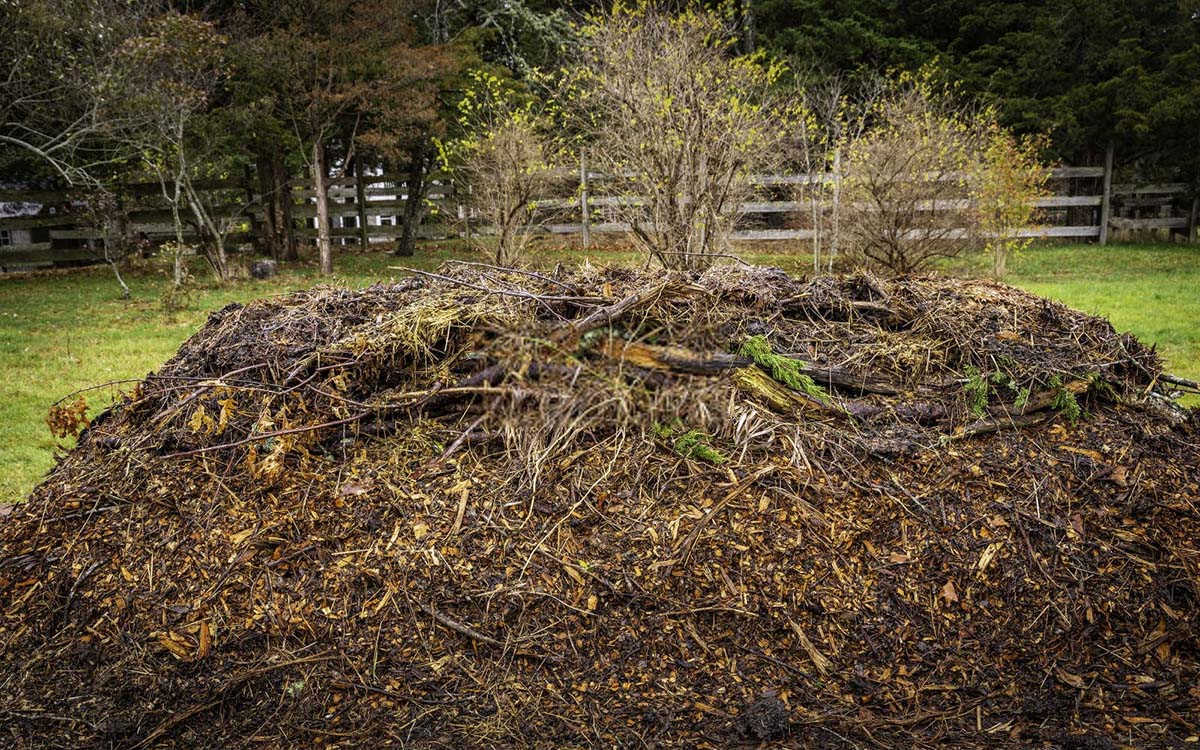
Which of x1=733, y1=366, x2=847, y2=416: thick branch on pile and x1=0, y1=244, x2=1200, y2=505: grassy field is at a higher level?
x1=733, y1=366, x2=847, y2=416: thick branch on pile

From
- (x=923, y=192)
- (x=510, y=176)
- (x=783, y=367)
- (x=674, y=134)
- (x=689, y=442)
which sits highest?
(x=674, y=134)

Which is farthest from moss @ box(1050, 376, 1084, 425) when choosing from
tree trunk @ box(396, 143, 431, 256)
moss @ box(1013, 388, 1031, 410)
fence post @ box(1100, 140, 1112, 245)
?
fence post @ box(1100, 140, 1112, 245)

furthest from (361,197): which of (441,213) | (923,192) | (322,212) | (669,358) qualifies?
(669,358)

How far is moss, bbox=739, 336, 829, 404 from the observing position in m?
3.17

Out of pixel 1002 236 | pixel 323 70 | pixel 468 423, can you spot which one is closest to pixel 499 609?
pixel 468 423

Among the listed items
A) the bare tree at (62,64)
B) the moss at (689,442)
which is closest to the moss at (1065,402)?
the moss at (689,442)

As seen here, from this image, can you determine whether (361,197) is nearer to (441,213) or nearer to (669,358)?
(441,213)

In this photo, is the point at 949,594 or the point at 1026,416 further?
the point at 1026,416

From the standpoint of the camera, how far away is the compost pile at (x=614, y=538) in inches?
89.0

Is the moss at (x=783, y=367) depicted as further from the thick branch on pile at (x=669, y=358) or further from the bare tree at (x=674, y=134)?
the bare tree at (x=674, y=134)

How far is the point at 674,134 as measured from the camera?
7914mm

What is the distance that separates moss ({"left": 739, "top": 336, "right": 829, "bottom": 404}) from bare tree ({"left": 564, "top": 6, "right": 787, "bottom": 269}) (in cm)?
418

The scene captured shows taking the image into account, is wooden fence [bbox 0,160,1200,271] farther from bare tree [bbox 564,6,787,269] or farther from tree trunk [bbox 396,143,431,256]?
A: bare tree [bbox 564,6,787,269]

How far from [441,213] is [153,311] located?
27.4 feet
